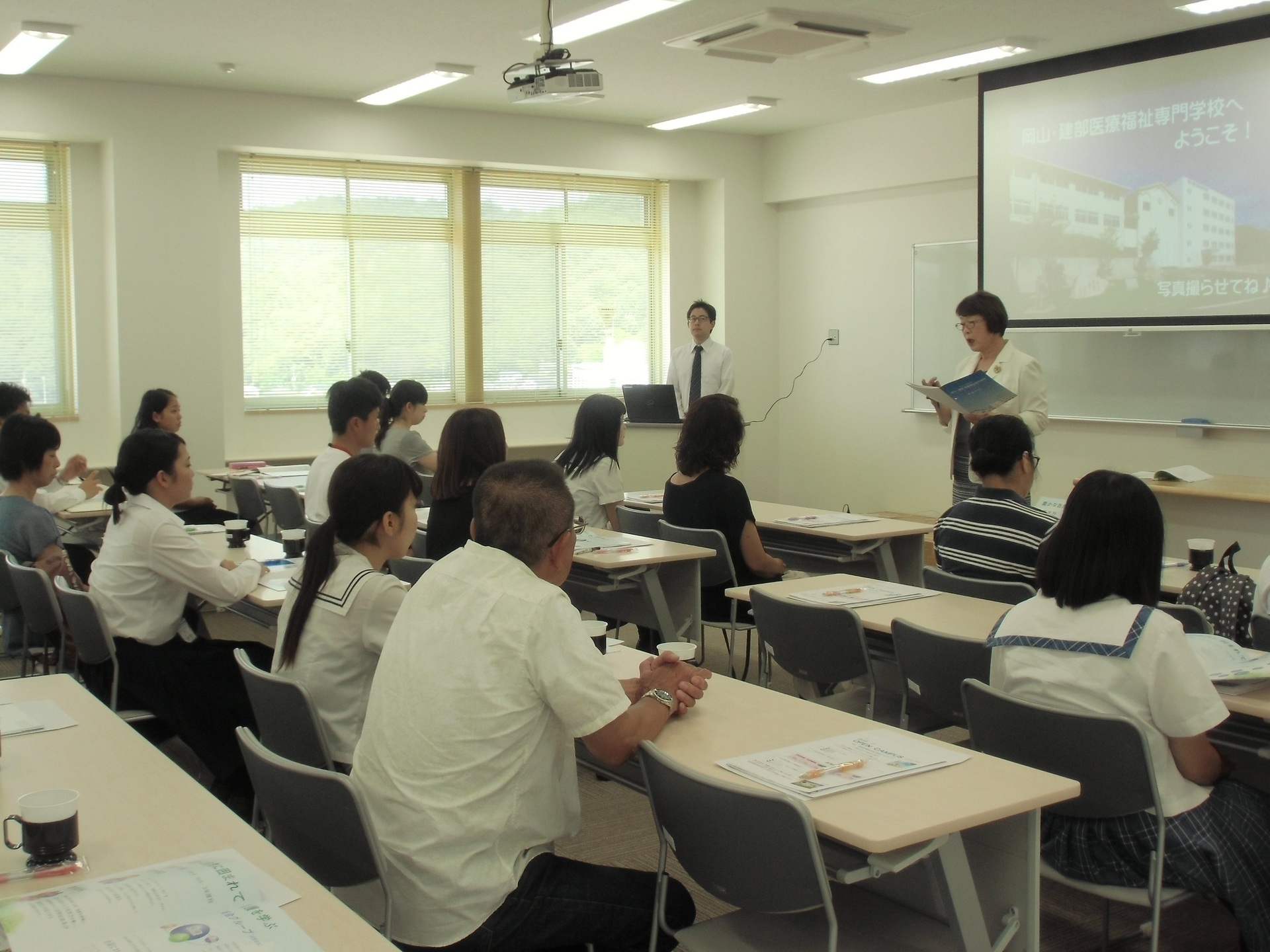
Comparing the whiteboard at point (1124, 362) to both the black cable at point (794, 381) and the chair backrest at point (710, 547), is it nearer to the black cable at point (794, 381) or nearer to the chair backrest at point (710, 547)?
the black cable at point (794, 381)

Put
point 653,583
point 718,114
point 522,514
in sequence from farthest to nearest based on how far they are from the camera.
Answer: point 718,114, point 653,583, point 522,514

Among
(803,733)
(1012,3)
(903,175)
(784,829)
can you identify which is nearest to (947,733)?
(803,733)

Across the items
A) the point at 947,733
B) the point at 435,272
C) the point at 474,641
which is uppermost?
the point at 435,272

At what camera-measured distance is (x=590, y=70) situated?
17.9 feet

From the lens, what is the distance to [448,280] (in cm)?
916

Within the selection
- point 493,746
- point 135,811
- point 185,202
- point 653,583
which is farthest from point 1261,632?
point 185,202

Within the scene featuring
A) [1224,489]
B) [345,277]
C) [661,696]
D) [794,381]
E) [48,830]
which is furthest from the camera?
[794,381]

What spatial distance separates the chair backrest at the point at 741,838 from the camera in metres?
1.76

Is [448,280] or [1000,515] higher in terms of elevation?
[448,280]

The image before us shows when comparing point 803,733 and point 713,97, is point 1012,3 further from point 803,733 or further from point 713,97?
point 803,733

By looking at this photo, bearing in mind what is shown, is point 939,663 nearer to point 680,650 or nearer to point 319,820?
point 680,650

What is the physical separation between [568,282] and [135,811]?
26.3 feet

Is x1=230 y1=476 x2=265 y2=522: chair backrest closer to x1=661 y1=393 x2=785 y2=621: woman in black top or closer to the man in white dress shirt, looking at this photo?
x1=661 y1=393 x2=785 y2=621: woman in black top

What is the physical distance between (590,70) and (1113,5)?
8.84ft
